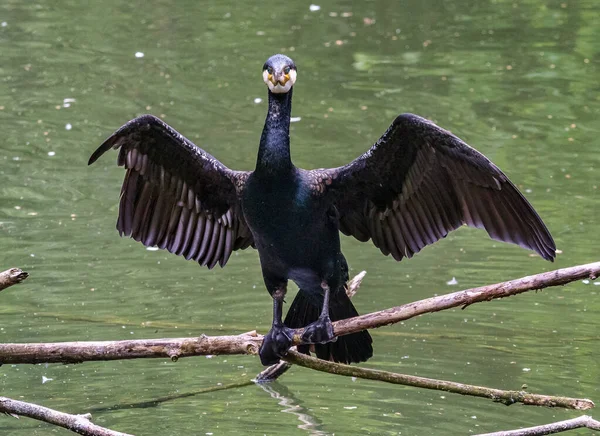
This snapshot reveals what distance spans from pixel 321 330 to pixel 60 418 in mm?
1188

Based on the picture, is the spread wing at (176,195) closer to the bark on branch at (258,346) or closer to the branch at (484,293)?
the bark on branch at (258,346)

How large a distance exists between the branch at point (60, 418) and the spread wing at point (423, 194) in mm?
1534

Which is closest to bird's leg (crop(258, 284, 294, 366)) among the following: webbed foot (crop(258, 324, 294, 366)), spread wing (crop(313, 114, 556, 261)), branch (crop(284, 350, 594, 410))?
webbed foot (crop(258, 324, 294, 366))

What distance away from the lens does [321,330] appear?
4922 mm

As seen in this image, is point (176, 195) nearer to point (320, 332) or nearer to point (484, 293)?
point (320, 332)

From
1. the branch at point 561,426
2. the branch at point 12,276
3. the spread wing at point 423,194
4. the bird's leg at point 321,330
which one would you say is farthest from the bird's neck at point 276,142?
the branch at point 561,426

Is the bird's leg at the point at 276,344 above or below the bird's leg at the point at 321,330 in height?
below

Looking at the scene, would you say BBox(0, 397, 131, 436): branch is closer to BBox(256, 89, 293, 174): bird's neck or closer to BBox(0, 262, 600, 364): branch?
BBox(0, 262, 600, 364): branch

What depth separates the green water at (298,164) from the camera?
6.32 metres

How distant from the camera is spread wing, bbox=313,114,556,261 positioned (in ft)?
15.6

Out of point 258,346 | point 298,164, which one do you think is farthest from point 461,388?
point 298,164

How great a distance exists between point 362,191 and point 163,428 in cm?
175

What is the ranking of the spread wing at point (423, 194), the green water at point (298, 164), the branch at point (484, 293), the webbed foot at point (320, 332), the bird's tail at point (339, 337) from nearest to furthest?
the branch at point (484, 293) → the spread wing at point (423, 194) → the webbed foot at point (320, 332) → the bird's tail at point (339, 337) → the green water at point (298, 164)

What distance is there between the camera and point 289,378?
21.7 ft
